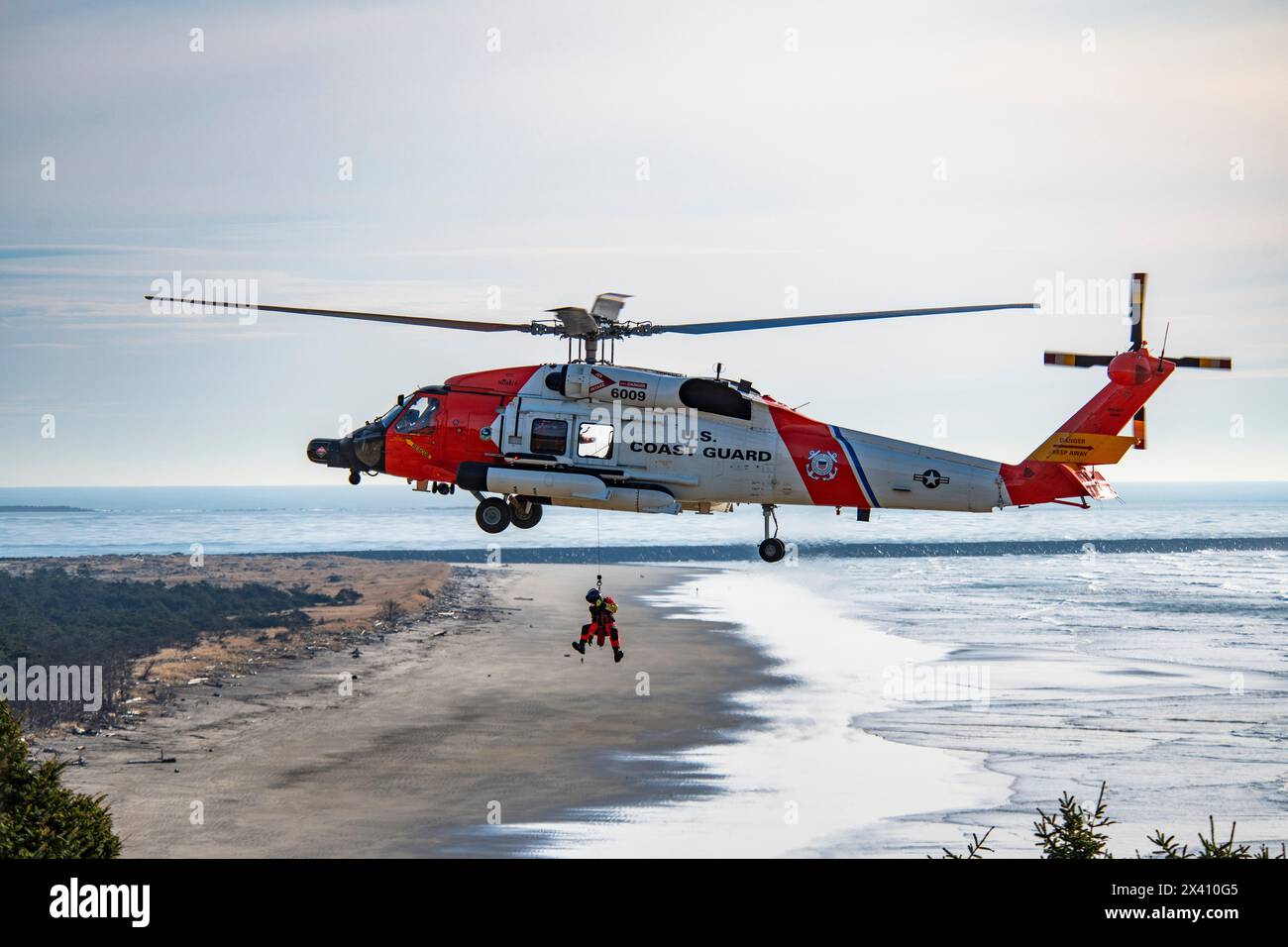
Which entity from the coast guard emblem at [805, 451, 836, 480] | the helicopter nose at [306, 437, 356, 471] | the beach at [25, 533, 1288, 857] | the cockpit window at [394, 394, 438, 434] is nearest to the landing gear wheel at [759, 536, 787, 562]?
the coast guard emblem at [805, 451, 836, 480]

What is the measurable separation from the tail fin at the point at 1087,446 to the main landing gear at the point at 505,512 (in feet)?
32.9

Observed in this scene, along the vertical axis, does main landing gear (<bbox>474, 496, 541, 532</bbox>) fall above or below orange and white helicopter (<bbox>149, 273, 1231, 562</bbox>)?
below

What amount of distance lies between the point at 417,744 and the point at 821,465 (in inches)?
1970

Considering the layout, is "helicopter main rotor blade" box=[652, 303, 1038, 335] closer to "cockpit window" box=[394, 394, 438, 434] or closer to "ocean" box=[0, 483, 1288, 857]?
"cockpit window" box=[394, 394, 438, 434]

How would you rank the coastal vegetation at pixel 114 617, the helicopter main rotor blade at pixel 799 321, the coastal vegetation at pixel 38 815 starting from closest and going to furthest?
the helicopter main rotor blade at pixel 799 321 < the coastal vegetation at pixel 38 815 < the coastal vegetation at pixel 114 617

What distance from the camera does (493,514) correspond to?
3038cm

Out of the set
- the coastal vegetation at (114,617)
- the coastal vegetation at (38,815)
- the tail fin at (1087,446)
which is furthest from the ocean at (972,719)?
the coastal vegetation at (114,617)

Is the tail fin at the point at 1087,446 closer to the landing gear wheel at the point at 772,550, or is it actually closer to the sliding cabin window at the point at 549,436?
the landing gear wheel at the point at 772,550

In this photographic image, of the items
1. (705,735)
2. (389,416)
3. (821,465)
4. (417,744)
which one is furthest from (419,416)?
(705,735)

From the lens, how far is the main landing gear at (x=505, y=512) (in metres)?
30.3

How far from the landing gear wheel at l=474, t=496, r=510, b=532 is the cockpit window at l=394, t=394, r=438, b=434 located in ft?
6.82

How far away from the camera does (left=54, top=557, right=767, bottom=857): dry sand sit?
59.8m

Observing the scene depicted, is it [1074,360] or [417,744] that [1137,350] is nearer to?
[1074,360]
